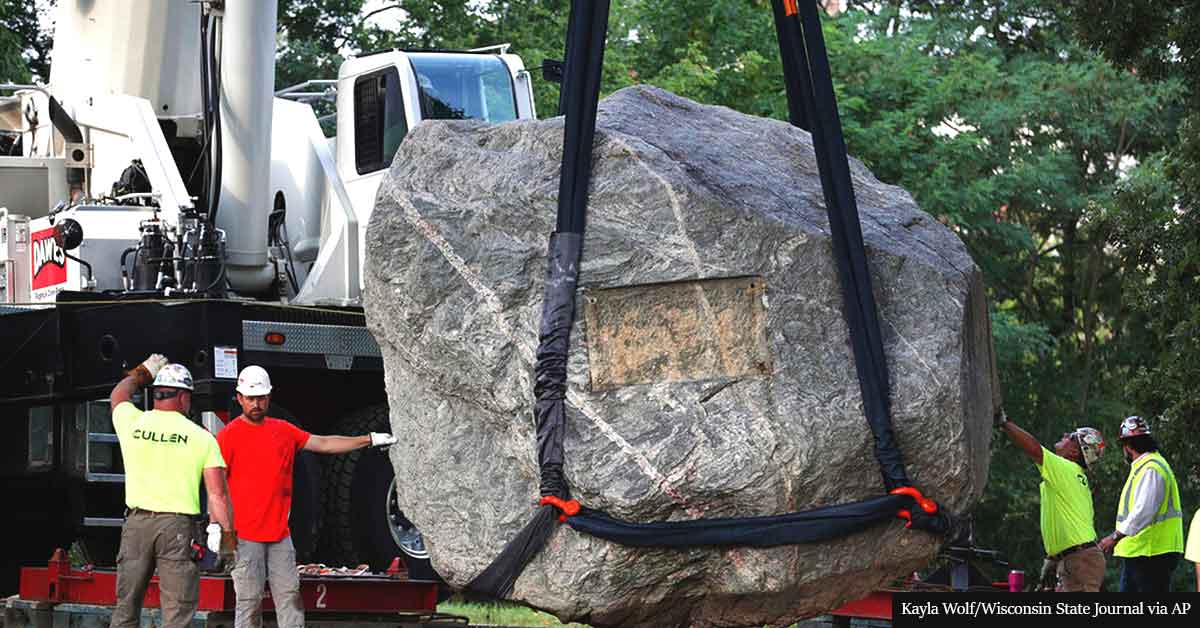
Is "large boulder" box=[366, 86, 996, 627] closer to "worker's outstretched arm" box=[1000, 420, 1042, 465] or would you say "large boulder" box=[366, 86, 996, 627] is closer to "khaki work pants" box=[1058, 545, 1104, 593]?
"worker's outstretched arm" box=[1000, 420, 1042, 465]

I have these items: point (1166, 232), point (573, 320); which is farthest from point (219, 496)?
point (1166, 232)

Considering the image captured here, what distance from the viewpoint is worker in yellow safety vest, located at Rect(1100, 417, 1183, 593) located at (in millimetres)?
12422

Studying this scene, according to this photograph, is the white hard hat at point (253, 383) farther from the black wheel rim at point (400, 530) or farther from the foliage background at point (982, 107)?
the foliage background at point (982, 107)

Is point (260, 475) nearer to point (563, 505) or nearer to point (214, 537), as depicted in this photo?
point (214, 537)

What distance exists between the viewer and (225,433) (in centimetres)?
1074

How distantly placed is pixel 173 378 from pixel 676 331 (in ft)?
12.2

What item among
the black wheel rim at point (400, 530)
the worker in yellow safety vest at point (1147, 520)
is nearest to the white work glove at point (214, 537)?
the black wheel rim at point (400, 530)

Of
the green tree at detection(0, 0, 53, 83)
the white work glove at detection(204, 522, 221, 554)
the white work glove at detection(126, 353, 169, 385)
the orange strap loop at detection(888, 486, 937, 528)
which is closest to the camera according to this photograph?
the orange strap loop at detection(888, 486, 937, 528)

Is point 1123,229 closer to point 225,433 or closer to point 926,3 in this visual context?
point 225,433

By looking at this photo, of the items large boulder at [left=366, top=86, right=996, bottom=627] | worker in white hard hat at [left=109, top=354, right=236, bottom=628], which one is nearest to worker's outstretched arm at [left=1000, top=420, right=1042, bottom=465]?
large boulder at [left=366, top=86, right=996, bottom=627]

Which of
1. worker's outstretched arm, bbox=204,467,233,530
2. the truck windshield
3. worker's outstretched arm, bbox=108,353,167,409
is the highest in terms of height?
the truck windshield

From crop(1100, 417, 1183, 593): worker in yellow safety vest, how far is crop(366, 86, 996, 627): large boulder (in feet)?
12.6

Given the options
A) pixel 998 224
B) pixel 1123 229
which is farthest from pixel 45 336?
pixel 998 224

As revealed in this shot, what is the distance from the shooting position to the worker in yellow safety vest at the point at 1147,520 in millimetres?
12422
